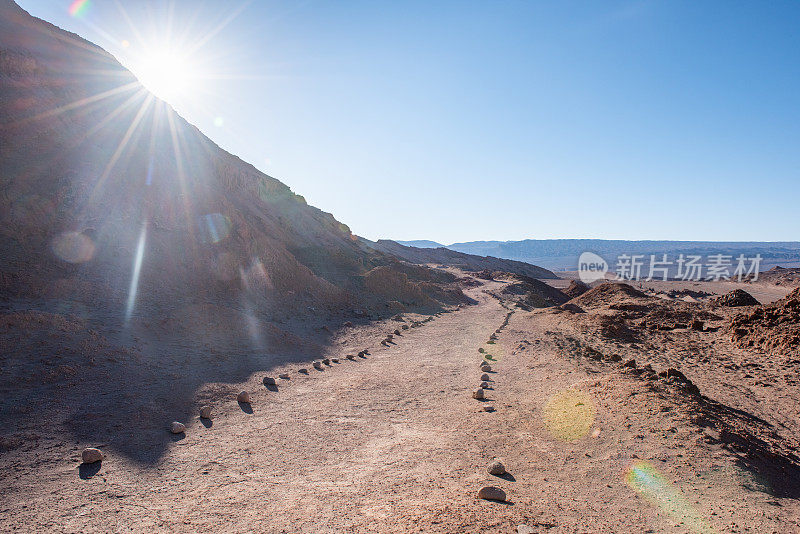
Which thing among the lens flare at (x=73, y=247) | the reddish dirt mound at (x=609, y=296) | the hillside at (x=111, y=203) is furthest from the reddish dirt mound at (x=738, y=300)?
the lens flare at (x=73, y=247)

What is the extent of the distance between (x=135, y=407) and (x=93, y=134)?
14.8m

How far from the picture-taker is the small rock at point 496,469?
202 inches

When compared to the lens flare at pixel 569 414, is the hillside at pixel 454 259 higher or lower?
lower

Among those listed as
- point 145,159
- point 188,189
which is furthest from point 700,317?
point 145,159

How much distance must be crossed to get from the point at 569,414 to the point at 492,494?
3.59 m

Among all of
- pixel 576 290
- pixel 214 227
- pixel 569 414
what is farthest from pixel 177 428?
pixel 576 290

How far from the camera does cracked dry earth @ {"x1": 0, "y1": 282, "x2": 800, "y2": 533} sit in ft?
13.1

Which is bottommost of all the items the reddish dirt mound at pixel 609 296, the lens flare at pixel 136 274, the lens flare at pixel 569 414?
the reddish dirt mound at pixel 609 296

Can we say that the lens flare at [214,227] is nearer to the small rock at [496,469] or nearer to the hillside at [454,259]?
the small rock at [496,469]

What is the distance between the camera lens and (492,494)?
432 centimetres

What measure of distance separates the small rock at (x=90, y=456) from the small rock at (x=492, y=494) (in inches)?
187

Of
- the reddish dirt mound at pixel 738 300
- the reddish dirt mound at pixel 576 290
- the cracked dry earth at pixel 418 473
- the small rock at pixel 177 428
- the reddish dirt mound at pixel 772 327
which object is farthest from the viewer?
the reddish dirt mound at pixel 576 290

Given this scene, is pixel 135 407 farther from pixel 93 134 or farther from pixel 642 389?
pixel 93 134

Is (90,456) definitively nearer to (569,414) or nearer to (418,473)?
(418,473)
